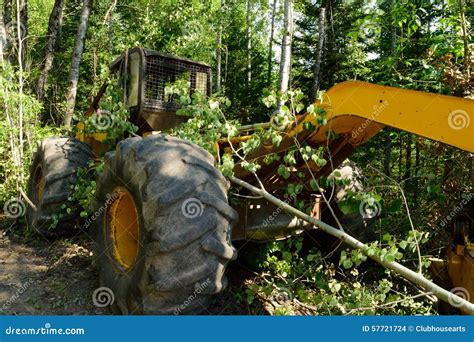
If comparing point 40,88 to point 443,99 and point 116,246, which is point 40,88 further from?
point 443,99

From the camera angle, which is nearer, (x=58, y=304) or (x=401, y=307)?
(x=58, y=304)

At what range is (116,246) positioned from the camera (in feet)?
11.6

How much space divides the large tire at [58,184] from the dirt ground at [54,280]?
195 millimetres

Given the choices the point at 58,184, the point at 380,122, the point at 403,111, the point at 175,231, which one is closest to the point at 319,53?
the point at 58,184

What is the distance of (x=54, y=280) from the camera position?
163 inches

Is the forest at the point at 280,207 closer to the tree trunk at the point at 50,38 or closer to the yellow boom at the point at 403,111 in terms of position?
the yellow boom at the point at 403,111

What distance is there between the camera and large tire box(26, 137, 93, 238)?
5.05 metres

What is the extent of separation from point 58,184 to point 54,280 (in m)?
1.31

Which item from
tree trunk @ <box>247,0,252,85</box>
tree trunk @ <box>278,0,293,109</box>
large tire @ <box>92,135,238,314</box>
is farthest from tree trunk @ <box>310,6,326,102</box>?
→ large tire @ <box>92,135,238,314</box>

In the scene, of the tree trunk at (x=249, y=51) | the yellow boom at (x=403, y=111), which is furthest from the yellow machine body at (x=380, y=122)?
the tree trunk at (x=249, y=51)

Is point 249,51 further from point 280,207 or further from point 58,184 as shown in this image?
point 280,207

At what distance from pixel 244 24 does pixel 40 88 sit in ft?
44.4

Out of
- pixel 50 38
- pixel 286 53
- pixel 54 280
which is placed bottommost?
pixel 54 280

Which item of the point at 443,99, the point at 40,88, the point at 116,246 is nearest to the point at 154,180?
the point at 116,246
